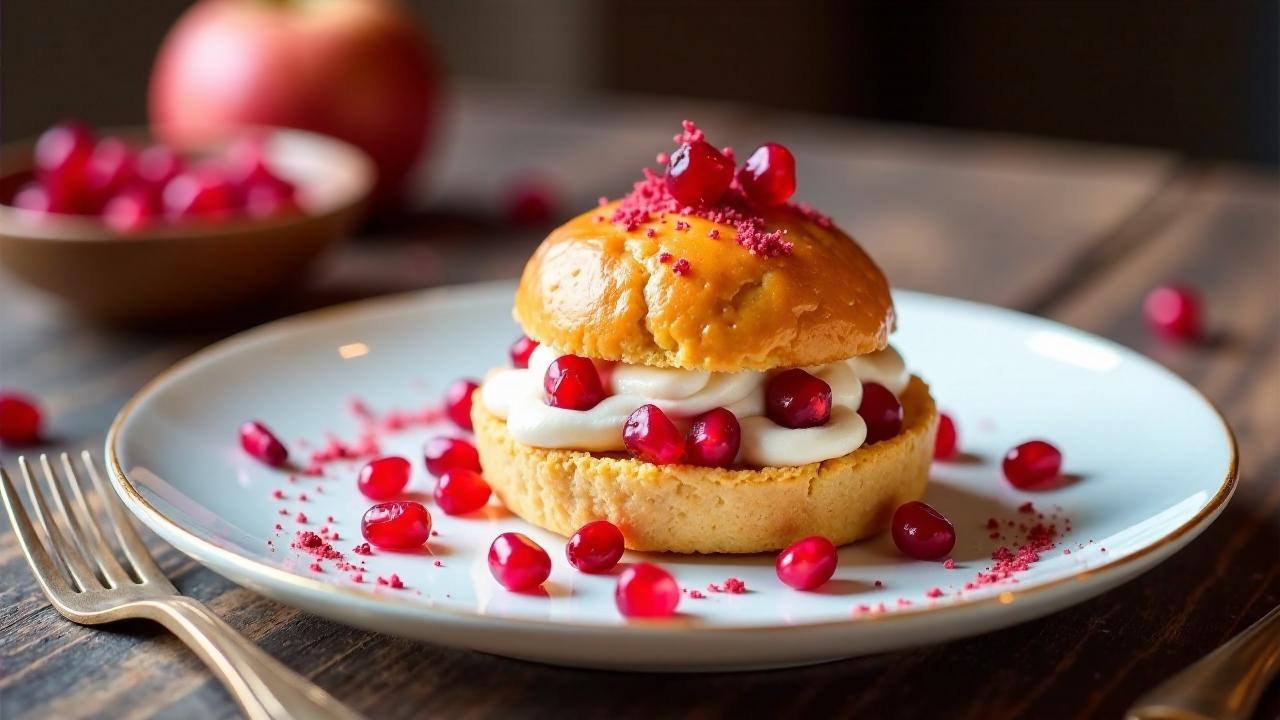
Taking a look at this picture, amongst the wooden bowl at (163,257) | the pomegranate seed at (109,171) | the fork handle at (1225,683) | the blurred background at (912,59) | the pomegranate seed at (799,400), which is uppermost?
the pomegranate seed at (799,400)

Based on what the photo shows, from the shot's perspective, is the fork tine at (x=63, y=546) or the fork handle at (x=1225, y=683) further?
the fork tine at (x=63, y=546)

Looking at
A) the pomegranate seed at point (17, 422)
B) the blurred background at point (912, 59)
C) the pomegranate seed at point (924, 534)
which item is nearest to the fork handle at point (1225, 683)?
the pomegranate seed at point (924, 534)

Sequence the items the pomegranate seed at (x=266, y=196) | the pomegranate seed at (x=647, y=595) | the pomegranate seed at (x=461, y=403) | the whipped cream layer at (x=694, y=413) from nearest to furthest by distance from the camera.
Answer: the pomegranate seed at (x=647, y=595), the whipped cream layer at (x=694, y=413), the pomegranate seed at (x=461, y=403), the pomegranate seed at (x=266, y=196)

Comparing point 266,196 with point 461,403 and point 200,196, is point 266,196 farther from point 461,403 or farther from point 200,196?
point 461,403

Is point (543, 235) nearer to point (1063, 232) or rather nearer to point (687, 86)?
point (1063, 232)

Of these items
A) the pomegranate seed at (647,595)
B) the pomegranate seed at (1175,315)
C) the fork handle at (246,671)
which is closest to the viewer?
the fork handle at (246,671)

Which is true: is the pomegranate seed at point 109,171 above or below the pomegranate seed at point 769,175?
below

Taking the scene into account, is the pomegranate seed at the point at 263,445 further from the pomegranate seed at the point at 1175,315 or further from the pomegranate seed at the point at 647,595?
the pomegranate seed at the point at 1175,315
